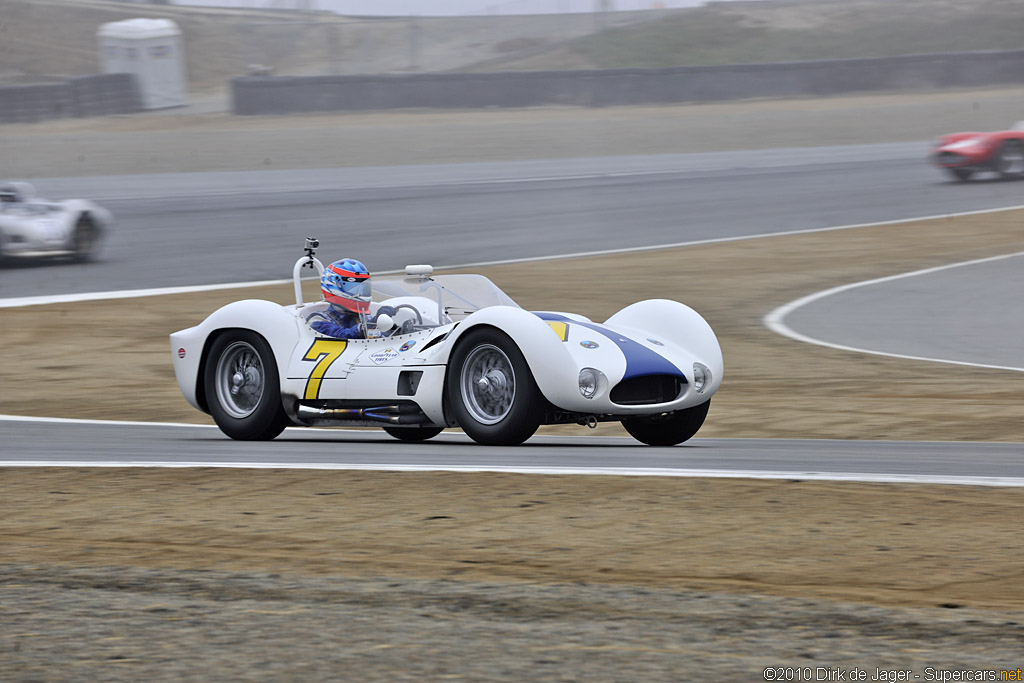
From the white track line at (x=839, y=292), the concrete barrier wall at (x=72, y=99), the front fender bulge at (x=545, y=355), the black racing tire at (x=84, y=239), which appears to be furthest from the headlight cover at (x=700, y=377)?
the concrete barrier wall at (x=72, y=99)

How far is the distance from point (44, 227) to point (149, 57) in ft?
70.4

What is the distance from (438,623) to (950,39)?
181ft

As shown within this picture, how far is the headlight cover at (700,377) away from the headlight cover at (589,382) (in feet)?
2.55

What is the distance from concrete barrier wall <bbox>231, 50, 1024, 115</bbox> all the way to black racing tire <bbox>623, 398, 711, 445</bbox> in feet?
111

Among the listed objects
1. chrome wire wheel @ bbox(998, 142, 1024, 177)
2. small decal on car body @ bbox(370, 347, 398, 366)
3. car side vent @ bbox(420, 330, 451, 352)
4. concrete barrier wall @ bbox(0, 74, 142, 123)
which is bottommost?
small decal on car body @ bbox(370, 347, 398, 366)

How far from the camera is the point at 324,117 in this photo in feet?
139

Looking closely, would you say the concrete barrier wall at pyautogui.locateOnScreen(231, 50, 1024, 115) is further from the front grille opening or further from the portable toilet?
the front grille opening

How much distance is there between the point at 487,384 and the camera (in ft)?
29.2

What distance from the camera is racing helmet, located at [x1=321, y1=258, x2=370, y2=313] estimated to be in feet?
32.9

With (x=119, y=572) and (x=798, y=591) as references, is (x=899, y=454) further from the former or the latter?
(x=119, y=572)

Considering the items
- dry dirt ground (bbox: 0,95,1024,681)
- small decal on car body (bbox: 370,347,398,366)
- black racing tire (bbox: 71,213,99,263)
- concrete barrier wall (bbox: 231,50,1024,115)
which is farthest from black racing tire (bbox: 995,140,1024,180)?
small decal on car body (bbox: 370,347,398,366)

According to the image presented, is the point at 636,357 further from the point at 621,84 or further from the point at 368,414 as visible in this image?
the point at 621,84

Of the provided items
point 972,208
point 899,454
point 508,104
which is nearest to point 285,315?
point 899,454

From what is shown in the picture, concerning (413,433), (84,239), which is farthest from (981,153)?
(413,433)
